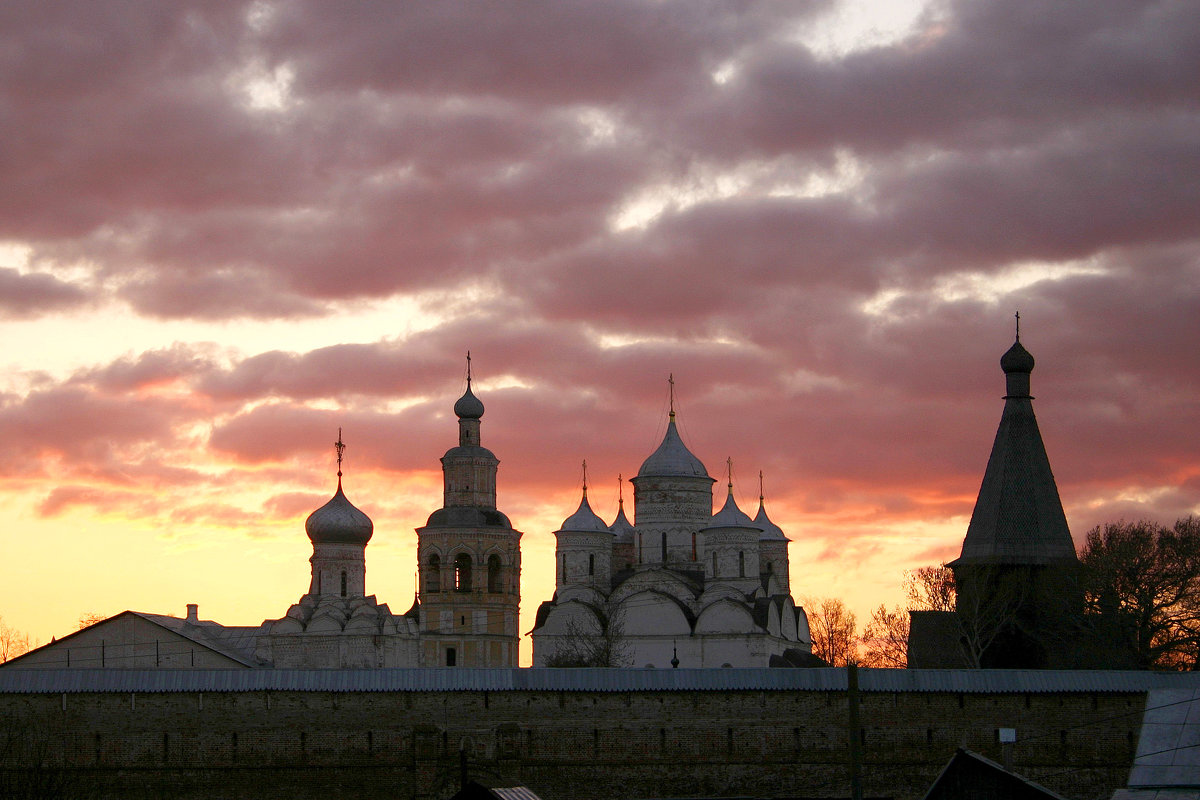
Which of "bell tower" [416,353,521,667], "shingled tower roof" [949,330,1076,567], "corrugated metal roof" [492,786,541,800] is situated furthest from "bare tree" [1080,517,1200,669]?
"bell tower" [416,353,521,667]

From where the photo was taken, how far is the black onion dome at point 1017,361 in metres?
34.8

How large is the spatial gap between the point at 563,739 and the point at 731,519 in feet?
78.3

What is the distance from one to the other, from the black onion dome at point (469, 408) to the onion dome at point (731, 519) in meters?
8.08

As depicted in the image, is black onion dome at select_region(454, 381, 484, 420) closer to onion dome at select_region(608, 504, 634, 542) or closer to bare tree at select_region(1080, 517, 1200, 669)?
onion dome at select_region(608, 504, 634, 542)

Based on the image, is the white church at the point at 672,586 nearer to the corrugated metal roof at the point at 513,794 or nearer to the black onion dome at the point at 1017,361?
the black onion dome at the point at 1017,361

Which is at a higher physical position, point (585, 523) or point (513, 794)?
point (585, 523)

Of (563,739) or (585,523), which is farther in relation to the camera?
(585,523)

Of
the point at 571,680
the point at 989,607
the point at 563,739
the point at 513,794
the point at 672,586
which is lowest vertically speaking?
the point at 513,794

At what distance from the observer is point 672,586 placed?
150ft

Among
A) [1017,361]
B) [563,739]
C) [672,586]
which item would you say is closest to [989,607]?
[1017,361]

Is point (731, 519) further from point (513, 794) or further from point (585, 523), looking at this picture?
point (513, 794)

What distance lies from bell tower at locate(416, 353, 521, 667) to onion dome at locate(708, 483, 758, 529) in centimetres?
633

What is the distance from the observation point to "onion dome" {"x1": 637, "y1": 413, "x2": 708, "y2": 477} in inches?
1919

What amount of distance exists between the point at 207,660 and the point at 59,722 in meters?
18.9
